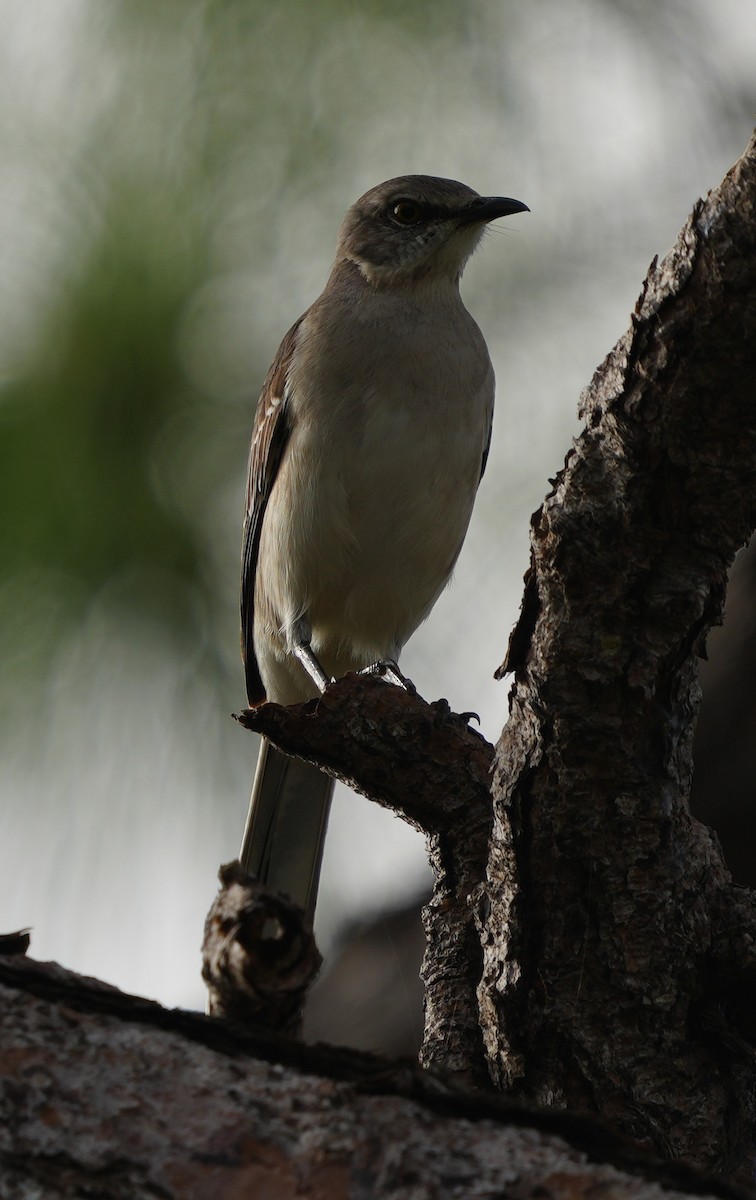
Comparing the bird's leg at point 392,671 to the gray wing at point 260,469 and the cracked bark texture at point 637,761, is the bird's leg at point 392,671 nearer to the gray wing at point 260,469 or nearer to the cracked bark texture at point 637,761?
the gray wing at point 260,469

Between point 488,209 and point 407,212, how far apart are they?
687 millimetres

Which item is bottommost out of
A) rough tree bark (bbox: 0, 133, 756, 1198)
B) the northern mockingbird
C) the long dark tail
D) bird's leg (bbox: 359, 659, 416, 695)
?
rough tree bark (bbox: 0, 133, 756, 1198)

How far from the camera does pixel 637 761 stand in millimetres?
2348

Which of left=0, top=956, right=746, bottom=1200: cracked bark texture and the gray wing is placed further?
the gray wing

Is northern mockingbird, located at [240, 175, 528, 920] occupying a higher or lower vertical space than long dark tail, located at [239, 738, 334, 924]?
higher

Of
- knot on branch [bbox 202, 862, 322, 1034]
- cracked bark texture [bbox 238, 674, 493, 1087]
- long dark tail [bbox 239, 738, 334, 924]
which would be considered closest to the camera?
knot on branch [bbox 202, 862, 322, 1034]

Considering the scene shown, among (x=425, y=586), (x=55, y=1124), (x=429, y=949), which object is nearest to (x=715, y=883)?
(x=429, y=949)

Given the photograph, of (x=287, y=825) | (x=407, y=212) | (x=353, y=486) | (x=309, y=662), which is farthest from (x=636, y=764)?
(x=407, y=212)

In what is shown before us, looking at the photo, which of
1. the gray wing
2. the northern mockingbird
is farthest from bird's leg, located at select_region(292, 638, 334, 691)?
the gray wing

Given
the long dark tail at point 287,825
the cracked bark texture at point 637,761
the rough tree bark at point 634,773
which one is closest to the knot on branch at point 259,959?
the rough tree bark at point 634,773

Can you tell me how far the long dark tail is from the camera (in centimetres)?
483

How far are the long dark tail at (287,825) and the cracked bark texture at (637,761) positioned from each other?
7.49 ft

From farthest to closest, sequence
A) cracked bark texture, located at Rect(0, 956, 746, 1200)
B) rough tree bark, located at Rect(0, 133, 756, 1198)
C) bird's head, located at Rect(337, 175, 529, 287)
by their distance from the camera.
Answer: bird's head, located at Rect(337, 175, 529, 287)
rough tree bark, located at Rect(0, 133, 756, 1198)
cracked bark texture, located at Rect(0, 956, 746, 1200)

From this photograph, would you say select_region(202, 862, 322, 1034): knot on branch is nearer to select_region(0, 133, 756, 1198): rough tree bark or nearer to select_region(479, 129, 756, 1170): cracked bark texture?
select_region(0, 133, 756, 1198): rough tree bark
